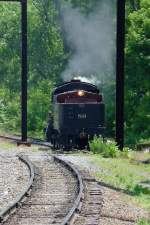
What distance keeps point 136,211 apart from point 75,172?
583 centimetres

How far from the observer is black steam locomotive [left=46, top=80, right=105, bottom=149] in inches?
1254

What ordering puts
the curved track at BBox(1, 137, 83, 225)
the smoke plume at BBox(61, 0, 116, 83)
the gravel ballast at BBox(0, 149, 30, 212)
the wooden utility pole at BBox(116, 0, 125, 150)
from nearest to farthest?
the curved track at BBox(1, 137, 83, 225)
the gravel ballast at BBox(0, 149, 30, 212)
the wooden utility pole at BBox(116, 0, 125, 150)
the smoke plume at BBox(61, 0, 116, 83)

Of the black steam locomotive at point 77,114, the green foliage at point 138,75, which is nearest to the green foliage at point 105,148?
the black steam locomotive at point 77,114

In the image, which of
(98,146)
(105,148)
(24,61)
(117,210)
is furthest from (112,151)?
(117,210)

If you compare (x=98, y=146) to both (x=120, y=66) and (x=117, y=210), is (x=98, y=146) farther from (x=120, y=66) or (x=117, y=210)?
(x=117, y=210)

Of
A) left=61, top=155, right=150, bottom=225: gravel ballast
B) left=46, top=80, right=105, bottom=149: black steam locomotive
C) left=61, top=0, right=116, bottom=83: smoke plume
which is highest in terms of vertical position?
left=61, top=0, right=116, bottom=83: smoke plume

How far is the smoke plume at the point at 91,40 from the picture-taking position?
64.6m

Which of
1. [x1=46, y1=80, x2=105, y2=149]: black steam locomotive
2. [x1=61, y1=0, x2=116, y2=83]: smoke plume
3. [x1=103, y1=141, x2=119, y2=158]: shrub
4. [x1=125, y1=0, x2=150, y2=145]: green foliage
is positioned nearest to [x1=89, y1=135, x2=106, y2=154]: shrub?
[x1=103, y1=141, x2=119, y2=158]: shrub

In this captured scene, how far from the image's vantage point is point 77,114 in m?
32.0

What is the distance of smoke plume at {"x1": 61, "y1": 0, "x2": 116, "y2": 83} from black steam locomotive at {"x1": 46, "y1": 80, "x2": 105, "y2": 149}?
27.0m

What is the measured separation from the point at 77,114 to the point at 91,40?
1591 inches

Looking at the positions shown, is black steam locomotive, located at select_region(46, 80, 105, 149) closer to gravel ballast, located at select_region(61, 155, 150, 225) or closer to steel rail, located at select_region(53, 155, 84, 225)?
steel rail, located at select_region(53, 155, 84, 225)

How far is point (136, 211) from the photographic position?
1338 cm

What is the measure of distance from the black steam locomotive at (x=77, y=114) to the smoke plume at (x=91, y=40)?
27.0 m
